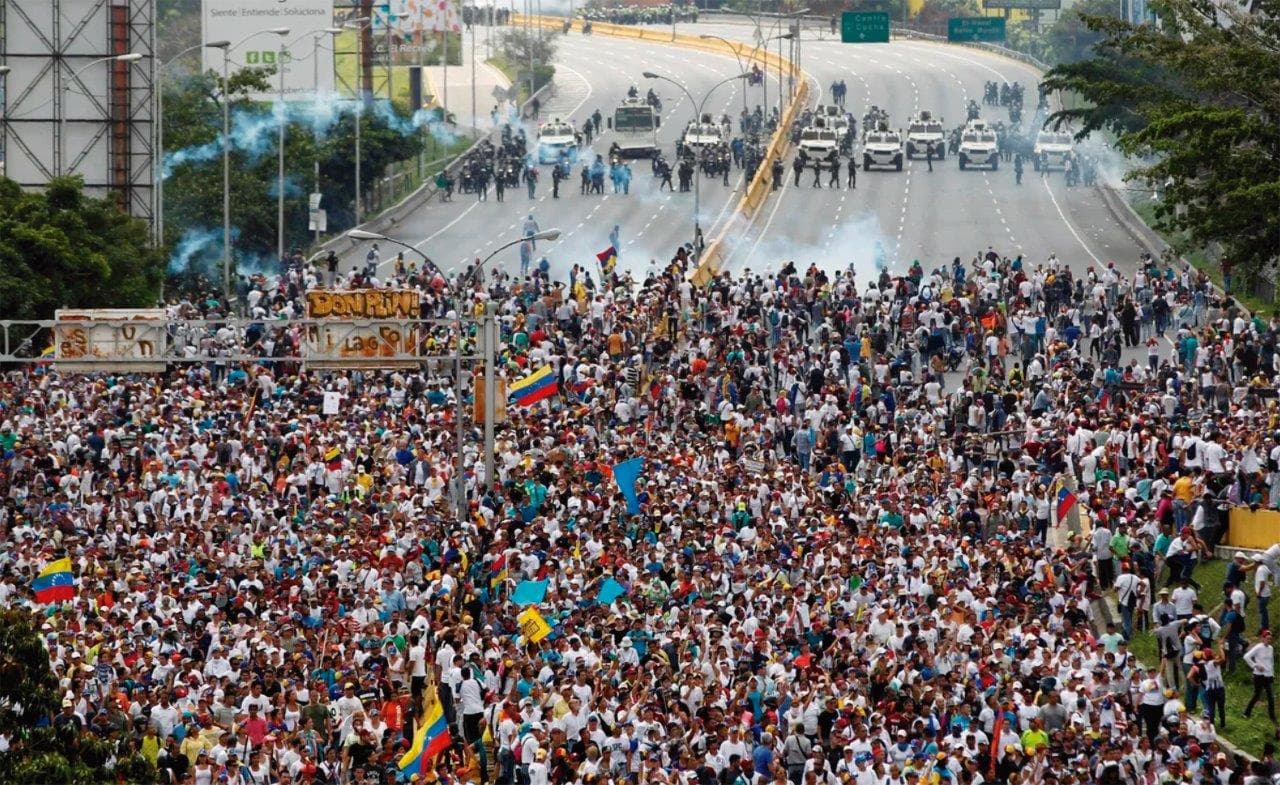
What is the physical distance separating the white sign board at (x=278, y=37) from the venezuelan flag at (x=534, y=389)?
41332mm

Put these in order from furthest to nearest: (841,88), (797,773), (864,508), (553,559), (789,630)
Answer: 1. (841,88)
2. (864,508)
3. (553,559)
4. (789,630)
5. (797,773)

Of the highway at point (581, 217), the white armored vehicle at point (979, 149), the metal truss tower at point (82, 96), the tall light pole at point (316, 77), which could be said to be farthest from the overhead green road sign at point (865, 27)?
the metal truss tower at point (82, 96)

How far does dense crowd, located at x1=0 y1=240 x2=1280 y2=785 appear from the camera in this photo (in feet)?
79.7

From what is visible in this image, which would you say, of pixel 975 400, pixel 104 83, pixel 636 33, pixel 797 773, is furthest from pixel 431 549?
pixel 636 33

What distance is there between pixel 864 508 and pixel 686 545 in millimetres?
4023

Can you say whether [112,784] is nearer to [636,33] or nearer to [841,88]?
[841,88]

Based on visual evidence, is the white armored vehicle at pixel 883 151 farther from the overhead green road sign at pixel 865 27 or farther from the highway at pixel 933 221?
the overhead green road sign at pixel 865 27

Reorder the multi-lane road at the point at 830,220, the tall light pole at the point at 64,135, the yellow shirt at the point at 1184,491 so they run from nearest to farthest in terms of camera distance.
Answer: the yellow shirt at the point at 1184,491
the tall light pole at the point at 64,135
the multi-lane road at the point at 830,220

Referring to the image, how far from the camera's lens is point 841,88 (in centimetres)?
9575

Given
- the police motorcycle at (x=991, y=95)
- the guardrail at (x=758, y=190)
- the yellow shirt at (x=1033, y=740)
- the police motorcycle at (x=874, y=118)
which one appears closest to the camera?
the yellow shirt at (x=1033, y=740)

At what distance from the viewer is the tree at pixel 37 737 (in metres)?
20.8

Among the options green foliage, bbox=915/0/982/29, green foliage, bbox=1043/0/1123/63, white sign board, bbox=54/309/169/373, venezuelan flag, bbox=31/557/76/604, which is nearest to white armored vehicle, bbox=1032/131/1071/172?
green foliage, bbox=1043/0/1123/63

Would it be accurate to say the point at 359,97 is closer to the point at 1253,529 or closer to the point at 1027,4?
the point at 1253,529

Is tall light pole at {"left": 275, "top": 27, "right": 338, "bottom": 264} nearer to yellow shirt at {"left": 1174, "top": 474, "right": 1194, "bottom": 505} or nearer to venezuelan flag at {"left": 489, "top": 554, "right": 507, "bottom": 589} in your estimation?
venezuelan flag at {"left": 489, "top": 554, "right": 507, "bottom": 589}
